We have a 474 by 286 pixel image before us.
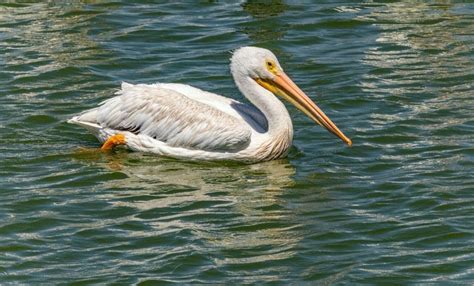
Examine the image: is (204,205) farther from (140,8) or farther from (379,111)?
(140,8)

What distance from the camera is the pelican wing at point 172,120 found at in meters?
9.07

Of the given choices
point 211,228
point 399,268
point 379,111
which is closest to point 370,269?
point 399,268

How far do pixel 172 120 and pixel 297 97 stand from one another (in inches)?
35.0

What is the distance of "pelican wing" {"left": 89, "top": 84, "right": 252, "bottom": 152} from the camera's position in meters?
9.07

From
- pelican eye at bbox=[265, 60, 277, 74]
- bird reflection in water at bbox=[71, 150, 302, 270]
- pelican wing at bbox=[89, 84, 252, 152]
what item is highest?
pelican eye at bbox=[265, 60, 277, 74]

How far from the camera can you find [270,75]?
9.20 metres

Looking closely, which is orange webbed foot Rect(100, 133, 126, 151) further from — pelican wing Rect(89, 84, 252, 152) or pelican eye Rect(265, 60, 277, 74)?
pelican eye Rect(265, 60, 277, 74)

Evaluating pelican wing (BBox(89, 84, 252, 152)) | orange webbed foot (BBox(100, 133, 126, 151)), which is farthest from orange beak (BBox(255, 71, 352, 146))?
orange webbed foot (BBox(100, 133, 126, 151))

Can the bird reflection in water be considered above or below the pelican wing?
below

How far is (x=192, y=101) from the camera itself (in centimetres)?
929

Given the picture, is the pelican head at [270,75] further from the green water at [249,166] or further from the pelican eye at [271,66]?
the green water at [249,166]

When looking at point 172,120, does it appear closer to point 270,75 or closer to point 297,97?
point 270,75

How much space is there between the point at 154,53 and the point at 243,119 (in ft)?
9.28

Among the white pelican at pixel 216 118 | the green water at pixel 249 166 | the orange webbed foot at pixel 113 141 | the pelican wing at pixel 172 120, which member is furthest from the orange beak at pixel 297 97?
the orange webbed foot at pixel 113 141
